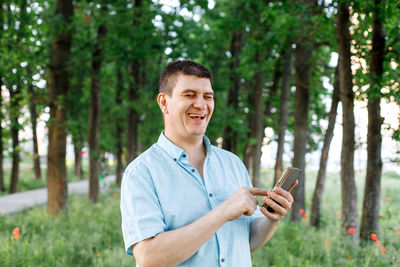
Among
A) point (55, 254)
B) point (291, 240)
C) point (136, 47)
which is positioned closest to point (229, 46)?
point (136, 47)

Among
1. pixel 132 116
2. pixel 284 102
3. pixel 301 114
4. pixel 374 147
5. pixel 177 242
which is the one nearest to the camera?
pixel 177 242

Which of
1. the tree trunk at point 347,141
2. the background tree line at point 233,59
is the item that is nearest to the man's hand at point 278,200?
the background tree line at point 233,59

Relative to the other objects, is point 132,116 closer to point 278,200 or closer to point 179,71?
point 179,71

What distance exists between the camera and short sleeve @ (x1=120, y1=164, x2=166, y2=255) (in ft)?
5.65

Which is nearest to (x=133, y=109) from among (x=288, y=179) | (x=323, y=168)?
(x=323, y=168)

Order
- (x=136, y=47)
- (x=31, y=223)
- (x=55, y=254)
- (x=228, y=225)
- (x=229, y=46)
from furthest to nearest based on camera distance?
1. (x=229, y=46)
2. (x=136, y=47)
3. (x=31, y=223)
4. (x=55, y=254)
5. (x=228, y=225)

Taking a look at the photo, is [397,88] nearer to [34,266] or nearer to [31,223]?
[34,266]

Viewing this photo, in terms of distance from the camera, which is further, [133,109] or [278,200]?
[133,109]

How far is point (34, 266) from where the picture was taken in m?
5.06

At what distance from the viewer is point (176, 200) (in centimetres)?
189

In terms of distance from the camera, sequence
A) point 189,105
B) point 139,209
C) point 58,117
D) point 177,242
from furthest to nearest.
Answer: point 58,117 → point 189,105 → point 139,209 → point 177,242

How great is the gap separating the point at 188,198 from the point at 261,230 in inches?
20.8

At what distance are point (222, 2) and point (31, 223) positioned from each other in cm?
919

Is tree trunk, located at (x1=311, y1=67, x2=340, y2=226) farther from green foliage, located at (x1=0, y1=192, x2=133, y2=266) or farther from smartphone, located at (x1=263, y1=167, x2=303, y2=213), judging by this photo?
smartphone, located at (x1=263, y1=167, x2=303, y2=213)
